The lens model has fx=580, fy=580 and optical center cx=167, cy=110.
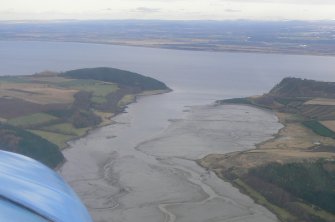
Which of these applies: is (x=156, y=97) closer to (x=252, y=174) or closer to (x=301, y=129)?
(x=301, y=129)

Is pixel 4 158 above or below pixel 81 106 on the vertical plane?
above

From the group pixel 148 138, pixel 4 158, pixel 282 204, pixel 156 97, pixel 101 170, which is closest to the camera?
pixel 4 158

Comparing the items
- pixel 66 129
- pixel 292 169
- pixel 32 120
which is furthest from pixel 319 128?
pixel 32 120

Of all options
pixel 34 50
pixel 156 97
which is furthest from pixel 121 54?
pixel 156 97

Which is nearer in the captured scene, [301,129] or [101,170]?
[101,170]

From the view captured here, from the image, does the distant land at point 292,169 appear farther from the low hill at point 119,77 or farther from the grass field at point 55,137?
the low hill at point 119,77

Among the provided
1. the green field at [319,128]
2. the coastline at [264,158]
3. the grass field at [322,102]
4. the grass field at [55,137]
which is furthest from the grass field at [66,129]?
the grass field at [322,102]

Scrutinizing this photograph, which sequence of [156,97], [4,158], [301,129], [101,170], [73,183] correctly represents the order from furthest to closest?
[156,97] < [301,129] < [101,170] < [73,183] < [4,158]
